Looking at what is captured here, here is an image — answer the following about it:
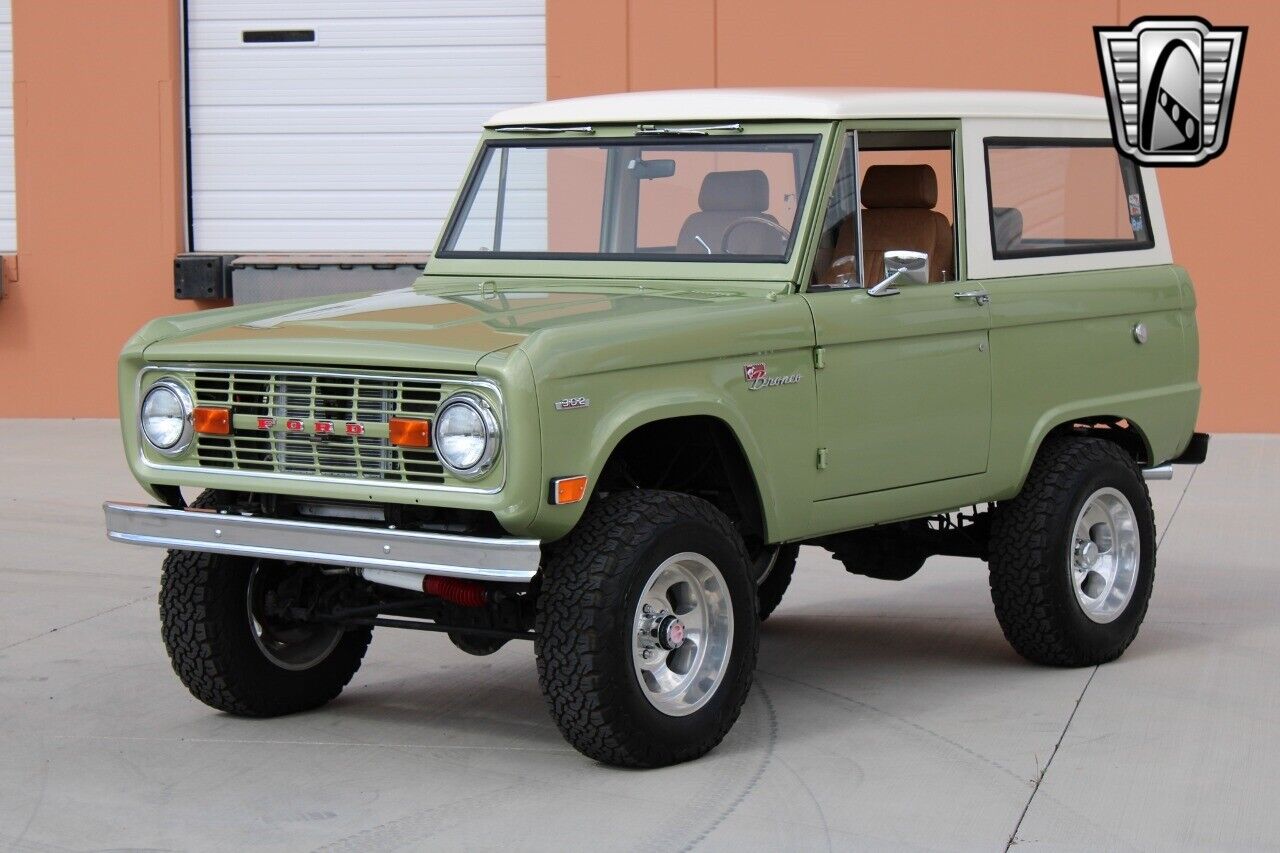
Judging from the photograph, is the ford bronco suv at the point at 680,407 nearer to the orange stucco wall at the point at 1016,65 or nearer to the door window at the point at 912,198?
the door window at the point at 912,198

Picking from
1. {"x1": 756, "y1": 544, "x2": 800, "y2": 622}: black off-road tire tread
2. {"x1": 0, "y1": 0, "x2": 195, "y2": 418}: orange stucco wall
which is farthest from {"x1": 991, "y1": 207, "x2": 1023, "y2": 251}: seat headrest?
{"x1": 0, "y1": 0, "x2": 195, "y2": 418}: orange stucco wall

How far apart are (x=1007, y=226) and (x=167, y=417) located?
9.77ft

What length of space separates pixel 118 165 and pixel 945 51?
6.45 m

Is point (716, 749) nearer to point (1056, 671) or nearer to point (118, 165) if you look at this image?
point (1056, 671)

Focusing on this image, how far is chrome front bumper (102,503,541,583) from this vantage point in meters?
4.98

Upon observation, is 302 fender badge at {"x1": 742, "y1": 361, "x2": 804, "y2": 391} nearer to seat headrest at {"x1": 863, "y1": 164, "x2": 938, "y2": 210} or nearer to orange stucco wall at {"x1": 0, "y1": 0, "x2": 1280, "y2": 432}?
seat headrest at {"x1": 863, "y1": 164, "x2": 938, "y2": 210}

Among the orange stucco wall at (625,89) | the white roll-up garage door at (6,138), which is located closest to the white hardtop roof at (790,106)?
the orange stucco wall at (625,89)

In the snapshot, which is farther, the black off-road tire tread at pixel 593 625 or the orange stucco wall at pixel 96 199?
the orange stucco wall at pixel 96 199

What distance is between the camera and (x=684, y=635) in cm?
551

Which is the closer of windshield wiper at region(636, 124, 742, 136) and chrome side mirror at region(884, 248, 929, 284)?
chrome side mirror at region(884, 248, 929, 284)

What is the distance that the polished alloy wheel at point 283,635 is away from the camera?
6078mm

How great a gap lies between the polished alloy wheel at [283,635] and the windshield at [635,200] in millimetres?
1432

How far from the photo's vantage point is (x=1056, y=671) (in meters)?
6.79

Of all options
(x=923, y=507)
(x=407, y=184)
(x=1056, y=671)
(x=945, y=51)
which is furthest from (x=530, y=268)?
(x=407, y=184)
